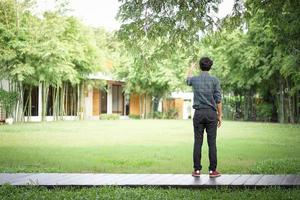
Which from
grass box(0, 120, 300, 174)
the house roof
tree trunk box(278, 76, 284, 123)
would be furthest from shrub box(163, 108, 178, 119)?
grass box(0, 120, 300, 174)

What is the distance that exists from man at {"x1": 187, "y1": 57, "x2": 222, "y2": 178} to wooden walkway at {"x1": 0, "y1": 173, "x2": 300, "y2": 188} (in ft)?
1.26

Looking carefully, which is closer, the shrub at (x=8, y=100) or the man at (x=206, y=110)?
the man at (x=206, y=110)

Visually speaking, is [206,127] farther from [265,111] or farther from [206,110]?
[265,111]

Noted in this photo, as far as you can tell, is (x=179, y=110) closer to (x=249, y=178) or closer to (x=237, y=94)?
(x=237, y=94)

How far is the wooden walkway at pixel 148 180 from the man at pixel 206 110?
1.26 feet

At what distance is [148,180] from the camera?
7.46 m

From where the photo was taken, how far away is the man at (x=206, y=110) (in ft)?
25.2

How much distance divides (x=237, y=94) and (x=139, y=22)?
30881 mm

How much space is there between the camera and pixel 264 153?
505 inches

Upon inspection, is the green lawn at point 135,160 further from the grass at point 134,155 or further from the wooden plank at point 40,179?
the wooden plank at point 40,179

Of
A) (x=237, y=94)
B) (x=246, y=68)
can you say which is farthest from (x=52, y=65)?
(x=237, y=94)

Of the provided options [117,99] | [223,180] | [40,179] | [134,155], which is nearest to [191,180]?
[223,180]

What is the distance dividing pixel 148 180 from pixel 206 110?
139cm

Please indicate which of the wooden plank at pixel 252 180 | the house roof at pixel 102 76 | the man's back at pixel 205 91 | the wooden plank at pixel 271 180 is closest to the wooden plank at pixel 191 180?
the wooden plank at pixel 252 180
